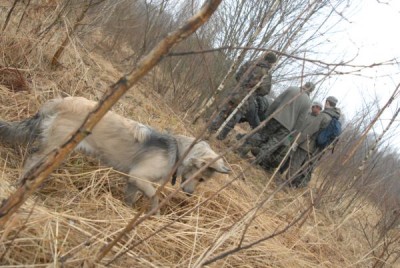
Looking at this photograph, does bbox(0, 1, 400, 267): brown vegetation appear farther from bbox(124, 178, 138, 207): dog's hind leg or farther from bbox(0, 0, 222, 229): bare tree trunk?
bbox(0, 0, 222, 229): bare tree trunk

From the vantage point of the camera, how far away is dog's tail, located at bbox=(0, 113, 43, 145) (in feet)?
11.1

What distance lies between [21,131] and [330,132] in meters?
7.51

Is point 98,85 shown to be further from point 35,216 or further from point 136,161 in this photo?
point 35,216

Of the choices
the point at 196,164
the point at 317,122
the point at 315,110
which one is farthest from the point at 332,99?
the point at 196,164

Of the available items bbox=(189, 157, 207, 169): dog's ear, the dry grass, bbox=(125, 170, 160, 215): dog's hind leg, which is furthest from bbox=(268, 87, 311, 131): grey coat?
bbox=(125, 170, 160, 215): dog's hind leg

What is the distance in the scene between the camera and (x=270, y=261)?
323cm

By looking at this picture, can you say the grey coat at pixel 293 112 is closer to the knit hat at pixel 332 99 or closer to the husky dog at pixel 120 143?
the knit hat at pixel 332 99

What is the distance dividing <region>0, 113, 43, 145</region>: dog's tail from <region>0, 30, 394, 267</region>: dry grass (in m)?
0.11

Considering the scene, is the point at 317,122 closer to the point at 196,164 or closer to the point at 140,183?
the point at 196,164

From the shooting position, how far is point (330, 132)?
9.40m

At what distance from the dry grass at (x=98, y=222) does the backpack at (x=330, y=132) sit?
12.8 feet

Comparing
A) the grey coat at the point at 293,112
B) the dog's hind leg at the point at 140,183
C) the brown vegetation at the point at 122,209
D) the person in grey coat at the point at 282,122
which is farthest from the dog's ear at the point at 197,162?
the grey coat at the point at 293,112

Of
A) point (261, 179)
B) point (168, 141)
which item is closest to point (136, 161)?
point (168, 141)

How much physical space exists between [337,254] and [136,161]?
7.93 ft
